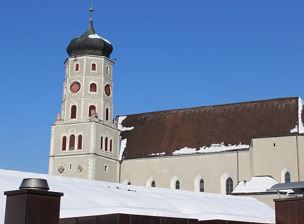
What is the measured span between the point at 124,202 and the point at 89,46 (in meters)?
34.6

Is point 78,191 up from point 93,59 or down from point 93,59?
down

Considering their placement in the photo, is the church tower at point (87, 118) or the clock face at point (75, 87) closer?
the church tower at point (87, 118)

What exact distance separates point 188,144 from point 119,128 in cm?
890

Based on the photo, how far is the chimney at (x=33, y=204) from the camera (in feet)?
32.5

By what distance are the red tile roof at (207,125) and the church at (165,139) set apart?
10cm

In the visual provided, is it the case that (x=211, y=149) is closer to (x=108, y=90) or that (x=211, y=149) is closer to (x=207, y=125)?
(x=207, y=125)

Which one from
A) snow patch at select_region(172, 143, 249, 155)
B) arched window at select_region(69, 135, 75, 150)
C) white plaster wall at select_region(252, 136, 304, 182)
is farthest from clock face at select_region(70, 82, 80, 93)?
white plaster wall at select_region(252, 136, 304, 182)

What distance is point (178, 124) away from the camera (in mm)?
53250

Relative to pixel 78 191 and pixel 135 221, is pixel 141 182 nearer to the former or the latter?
pixel 78 191

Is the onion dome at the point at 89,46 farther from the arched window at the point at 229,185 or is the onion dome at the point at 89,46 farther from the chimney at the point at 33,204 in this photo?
the chimney at the point at 33,204

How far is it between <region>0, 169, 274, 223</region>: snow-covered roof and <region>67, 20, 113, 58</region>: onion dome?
28977 mm

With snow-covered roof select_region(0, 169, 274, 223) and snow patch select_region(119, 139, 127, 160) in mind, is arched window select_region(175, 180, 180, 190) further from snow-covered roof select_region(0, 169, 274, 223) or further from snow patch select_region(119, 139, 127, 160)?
snow-covered roof select_region(0, 169, 274, 223)

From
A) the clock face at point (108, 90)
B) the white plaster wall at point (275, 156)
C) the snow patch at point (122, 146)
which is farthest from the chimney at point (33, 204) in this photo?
the clock face at point (108, 90)

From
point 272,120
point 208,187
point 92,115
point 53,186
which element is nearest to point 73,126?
point 92,115
